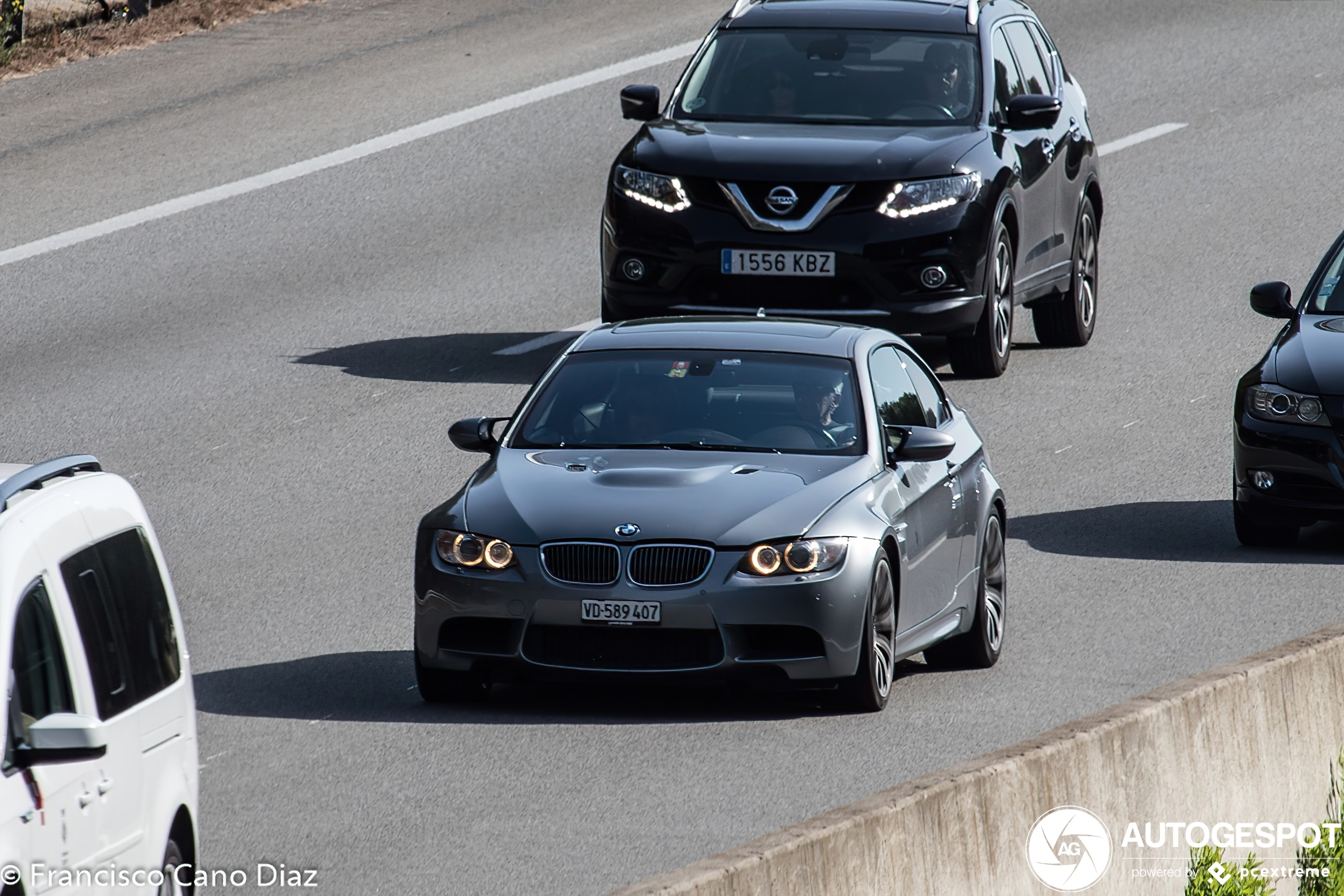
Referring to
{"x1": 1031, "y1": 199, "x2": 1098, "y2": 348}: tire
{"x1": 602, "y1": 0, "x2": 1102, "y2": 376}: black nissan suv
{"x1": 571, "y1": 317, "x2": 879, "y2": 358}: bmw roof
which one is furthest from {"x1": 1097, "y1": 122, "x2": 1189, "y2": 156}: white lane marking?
{"x1": 571, "y1": 317, "x2": 879, "y2": 358}: bmw roof

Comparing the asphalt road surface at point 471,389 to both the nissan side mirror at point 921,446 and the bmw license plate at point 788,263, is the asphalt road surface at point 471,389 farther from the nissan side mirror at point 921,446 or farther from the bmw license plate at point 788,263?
the bmw license plate at point 788,263

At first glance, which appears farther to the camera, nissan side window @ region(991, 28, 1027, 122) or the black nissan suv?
nissan side window @ region(991, 28, 1027, 122)

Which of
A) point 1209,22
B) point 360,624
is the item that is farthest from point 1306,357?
point 1209,22

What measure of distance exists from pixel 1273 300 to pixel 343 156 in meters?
10.4

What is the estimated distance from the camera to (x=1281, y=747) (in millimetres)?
9086

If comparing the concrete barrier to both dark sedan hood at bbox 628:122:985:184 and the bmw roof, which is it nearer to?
the bmw roof

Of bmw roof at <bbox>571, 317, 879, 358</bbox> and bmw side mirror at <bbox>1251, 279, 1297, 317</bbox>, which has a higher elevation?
bmw roof at <bbox>571, 317, 879, 358</bbox>

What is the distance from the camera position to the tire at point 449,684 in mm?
10492

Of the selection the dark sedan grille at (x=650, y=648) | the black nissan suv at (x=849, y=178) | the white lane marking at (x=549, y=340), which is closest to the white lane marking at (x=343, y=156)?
the white lane marking at (x=549, y=340)

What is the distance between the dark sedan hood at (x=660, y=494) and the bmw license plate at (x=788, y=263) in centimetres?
580

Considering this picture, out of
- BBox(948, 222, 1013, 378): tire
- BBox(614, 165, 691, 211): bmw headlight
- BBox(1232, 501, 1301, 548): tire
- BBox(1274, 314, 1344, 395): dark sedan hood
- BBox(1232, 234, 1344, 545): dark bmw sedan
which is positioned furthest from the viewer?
BBox(948, 222, 1013, 378): tire

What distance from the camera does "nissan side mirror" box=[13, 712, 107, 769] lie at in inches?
A: 236

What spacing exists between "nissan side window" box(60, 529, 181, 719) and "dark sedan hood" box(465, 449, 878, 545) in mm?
3103

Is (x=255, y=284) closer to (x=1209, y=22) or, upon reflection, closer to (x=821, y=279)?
(x=821, y=279)
